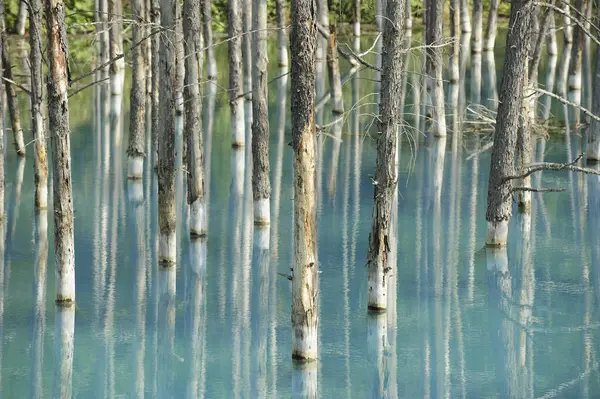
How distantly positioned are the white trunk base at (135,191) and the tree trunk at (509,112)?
6.89m

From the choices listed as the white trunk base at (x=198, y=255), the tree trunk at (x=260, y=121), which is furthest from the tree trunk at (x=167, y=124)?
the tree trunk at (x=260, y=121)

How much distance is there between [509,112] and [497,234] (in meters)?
1.94

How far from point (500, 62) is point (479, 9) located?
515cm

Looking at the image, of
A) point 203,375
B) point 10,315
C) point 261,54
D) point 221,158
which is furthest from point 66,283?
point 221,158

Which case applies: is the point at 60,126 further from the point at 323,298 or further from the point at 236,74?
the point at 236,74

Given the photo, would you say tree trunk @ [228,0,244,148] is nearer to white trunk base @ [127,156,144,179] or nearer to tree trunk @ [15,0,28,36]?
white trunk base @ [127,156,144,179]

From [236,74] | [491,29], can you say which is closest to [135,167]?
[236,74]

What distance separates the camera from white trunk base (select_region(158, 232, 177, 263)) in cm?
1473

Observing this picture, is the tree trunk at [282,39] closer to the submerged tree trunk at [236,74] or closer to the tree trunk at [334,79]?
the tree trunk at [334,79]

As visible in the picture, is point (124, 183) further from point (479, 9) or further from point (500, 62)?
point (500, 62)

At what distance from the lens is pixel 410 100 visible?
104 feet

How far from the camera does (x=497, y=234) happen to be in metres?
15.8

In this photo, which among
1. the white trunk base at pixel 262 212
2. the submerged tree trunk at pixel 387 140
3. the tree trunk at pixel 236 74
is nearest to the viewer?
the submerged tree trunk at pixel 387 140

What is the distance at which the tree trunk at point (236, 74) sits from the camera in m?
21.1
